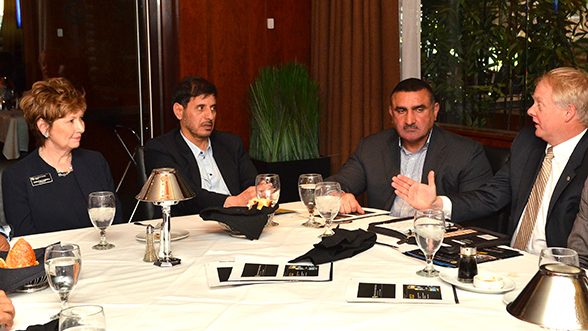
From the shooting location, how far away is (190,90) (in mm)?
4035

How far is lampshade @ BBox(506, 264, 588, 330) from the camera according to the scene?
3.44 feet

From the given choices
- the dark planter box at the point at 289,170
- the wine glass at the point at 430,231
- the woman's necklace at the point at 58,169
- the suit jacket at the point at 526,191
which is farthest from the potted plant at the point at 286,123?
the wine glass at the point at 430,231

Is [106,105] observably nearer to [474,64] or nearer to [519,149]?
[474,64]

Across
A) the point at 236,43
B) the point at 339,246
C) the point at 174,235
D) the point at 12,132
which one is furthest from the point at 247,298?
the point at 12,132

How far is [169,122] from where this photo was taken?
5875 mm

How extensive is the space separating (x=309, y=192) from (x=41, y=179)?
115cm

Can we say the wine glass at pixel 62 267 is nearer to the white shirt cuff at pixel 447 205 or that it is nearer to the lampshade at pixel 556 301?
the lampshade at pixel 556 301

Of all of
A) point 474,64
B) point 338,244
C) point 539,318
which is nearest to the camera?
point 539,318

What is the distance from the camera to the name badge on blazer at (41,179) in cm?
324

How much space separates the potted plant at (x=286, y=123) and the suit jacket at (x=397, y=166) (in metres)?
1.56

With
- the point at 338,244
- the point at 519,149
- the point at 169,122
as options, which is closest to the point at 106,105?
the point at 169,122

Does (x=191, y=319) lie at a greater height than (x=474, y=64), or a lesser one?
lesser

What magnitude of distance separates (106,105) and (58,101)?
9.59 ft

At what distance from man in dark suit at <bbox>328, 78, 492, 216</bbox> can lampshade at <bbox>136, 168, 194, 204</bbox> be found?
1498 millimetres
